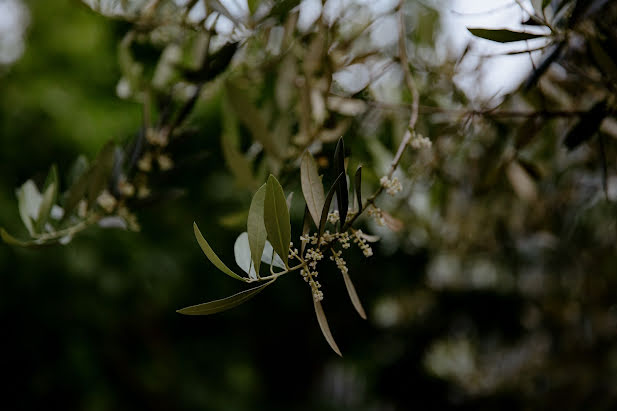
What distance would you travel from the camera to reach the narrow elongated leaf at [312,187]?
34cm

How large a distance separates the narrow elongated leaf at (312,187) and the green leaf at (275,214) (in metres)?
0.03

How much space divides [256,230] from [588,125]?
1.32ft

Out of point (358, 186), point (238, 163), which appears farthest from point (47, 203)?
point (358, 186)

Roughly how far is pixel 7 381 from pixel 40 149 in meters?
1.27

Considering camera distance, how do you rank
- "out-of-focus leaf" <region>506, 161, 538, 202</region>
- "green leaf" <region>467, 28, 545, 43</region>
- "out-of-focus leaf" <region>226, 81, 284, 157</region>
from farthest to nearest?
1. "out-of-focus leaf" <region>506, 161, 538, 202</region>
2. "out-of-focus leaf" <region>226, 81, 284, 157</region>
3. "green leaf" <region>467, 28, 545, 43</region>

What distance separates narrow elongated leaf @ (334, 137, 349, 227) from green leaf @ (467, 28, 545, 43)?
192mm

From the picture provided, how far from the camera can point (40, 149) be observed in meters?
2.58

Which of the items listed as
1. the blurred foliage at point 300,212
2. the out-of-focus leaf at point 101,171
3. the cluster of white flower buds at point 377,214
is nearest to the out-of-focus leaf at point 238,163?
the blurred foliage at point 300,212

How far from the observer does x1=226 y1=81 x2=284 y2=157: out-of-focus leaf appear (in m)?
0.57

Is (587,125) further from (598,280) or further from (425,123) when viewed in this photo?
(598,280)

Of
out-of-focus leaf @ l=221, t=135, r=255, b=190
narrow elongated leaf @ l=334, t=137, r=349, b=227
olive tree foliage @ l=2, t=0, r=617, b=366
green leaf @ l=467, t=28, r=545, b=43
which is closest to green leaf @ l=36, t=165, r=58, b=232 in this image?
olive tree foliage @ l=2, t=0, r=617, b=366

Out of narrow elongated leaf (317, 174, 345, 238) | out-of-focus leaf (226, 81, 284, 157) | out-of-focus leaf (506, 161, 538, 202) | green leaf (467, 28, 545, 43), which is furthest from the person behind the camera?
out-of-focus leaf (506, 161, 538, 202)

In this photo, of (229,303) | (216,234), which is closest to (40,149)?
(216,234)

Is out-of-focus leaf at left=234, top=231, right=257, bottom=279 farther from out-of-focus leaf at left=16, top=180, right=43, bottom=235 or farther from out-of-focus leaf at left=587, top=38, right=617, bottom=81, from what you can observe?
out-of-focus leaf at left=587, top=38, right=617, bottom=81
